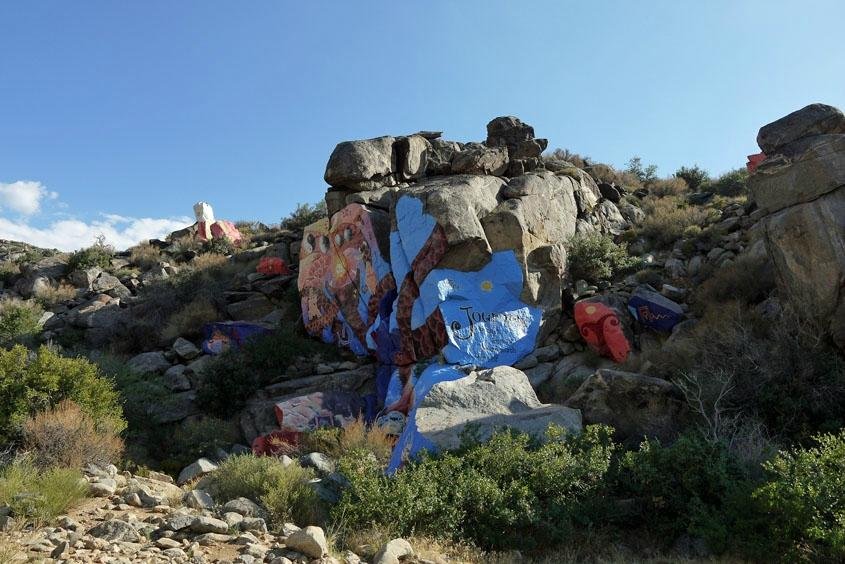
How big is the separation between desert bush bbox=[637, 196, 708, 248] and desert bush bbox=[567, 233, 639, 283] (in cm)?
222

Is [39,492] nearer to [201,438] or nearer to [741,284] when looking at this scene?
[201,438]

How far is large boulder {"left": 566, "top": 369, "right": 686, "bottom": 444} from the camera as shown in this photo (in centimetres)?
843

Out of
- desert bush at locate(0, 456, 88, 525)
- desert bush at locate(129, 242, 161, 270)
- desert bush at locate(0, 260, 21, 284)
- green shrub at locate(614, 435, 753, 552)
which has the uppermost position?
desert bush at locate(0, 260, 21, 284)

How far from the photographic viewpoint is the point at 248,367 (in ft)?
46.7

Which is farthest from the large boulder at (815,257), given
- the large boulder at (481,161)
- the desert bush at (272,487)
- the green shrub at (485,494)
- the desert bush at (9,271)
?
the desert bush at (9,271)

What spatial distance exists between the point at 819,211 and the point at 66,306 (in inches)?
843

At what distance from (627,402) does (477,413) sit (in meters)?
2.14

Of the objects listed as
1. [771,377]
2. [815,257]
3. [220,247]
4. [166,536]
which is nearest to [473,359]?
[771,377]

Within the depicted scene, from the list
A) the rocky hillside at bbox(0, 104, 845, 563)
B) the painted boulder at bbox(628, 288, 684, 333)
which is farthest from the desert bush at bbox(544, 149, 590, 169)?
the painted boulder at bbox(628, 288, 684, 333)

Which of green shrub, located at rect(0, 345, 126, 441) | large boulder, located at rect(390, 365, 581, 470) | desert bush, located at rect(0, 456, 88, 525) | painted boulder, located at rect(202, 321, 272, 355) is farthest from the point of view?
painted boulder, located at rect(202, 321, 272, 355)

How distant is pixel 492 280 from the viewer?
13500mm

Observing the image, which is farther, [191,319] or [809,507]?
[191,319]

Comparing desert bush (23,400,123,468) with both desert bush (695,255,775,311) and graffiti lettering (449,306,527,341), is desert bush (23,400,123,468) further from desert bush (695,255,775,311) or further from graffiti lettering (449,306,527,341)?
desert bush (695,255,775,311)

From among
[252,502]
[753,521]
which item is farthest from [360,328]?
[753,521]
